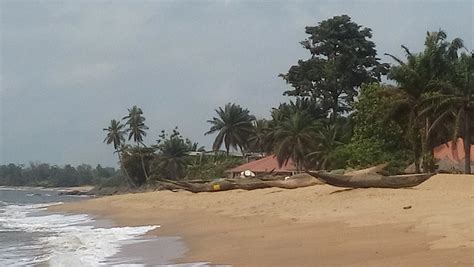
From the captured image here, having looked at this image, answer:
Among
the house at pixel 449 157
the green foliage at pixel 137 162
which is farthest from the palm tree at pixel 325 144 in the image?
the green foliage at pixel 137 162

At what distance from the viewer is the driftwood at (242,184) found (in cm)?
2539

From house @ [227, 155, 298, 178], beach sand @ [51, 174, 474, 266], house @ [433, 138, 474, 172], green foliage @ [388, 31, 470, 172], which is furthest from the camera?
house @ [227, 155, 298, 178]

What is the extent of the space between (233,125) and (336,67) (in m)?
17.0

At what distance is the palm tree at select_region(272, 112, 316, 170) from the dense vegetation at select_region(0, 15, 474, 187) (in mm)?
82

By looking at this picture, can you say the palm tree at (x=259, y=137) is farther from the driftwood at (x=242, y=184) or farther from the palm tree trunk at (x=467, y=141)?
the palm tree trunk at (x=467, y=141)

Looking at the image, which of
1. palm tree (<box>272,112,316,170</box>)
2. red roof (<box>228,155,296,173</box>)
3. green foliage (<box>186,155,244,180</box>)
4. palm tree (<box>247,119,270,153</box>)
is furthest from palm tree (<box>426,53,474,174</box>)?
green foliage (<box>186,155,244,180</box>)

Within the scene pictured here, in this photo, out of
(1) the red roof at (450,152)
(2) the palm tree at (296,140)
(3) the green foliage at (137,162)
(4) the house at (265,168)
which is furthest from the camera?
(3) the green foliage at (137,162)

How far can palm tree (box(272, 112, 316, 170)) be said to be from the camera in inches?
2034

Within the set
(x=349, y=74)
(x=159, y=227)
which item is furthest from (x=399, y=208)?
(x=349, y=74)

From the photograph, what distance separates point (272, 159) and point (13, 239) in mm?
39234

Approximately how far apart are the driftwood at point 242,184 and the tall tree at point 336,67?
20.1 m

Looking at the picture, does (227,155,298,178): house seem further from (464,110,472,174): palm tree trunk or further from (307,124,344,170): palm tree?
(464,110,472,174): palm tree trunk

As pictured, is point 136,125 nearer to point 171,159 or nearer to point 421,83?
point 171,159

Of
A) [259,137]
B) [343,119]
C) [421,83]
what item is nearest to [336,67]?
[343,119]
